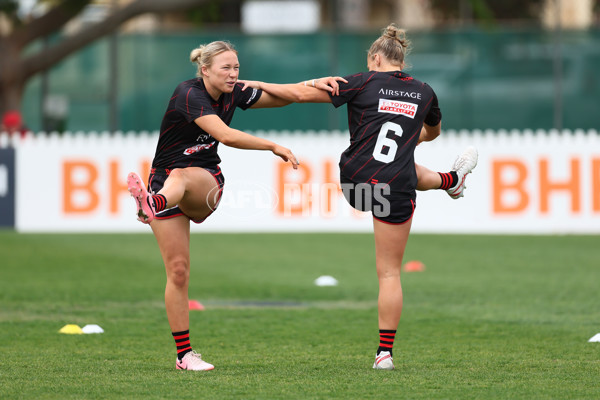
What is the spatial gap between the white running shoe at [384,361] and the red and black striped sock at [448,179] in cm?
125

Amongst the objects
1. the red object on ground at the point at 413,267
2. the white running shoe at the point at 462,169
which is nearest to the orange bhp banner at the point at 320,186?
the red object on ground at the point at 413,267

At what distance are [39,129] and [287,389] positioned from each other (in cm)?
1636

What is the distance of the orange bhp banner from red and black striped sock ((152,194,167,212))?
11.2 m

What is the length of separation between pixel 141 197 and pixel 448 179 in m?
2.11

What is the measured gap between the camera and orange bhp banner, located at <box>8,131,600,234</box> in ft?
57.0

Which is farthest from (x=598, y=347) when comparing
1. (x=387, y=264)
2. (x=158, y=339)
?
A: (x=158, y=339)

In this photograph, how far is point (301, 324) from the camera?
8.24m

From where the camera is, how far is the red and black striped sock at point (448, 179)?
6.88 m

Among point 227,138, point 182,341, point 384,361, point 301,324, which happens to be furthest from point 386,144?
point 301,324

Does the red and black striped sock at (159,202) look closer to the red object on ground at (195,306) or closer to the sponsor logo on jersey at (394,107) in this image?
the sponsor logo on jersey at (394,107)

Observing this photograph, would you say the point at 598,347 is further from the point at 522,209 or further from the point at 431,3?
the point at 431,3

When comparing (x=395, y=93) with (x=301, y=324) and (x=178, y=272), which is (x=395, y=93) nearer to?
(x=178, y=272)

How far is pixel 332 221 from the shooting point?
17.9 metres

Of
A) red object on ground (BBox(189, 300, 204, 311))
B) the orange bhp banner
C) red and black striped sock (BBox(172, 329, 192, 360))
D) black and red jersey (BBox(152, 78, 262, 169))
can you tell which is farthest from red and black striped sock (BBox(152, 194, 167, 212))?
the orange bhp banner
